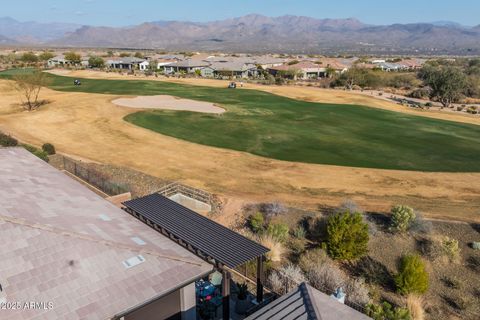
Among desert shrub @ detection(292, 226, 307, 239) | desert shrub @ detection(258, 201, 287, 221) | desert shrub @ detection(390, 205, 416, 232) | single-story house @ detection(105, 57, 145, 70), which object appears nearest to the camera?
desert shrub @ detection(390, 205, 416, 232)

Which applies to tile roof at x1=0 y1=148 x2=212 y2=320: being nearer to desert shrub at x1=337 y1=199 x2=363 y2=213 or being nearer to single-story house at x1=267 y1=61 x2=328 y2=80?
desert shrub at x1=337 y1=199 x2=363 y2=213

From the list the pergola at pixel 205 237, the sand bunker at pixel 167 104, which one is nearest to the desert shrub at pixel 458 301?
the pergola at pixel 205 237

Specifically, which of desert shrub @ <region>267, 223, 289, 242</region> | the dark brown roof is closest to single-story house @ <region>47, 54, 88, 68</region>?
desert shrub @ <region>267, 223, 289, 242</region>

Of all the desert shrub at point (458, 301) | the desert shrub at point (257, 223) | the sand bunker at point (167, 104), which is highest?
the sand bunker at point (167, 104)

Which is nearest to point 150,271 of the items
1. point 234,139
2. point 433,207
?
point 433,207

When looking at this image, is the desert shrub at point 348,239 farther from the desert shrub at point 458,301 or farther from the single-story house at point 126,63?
the single-story house at point 126,63

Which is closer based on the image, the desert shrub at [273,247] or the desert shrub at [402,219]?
the desert shrub at [273,247]

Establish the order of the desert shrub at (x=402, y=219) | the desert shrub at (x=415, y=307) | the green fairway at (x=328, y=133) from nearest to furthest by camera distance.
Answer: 1. the desert shrub at (x=415, y=307)
2. the desert shrub at (x=402, y=219)
3. the green fairway at (x=328, y=133)
